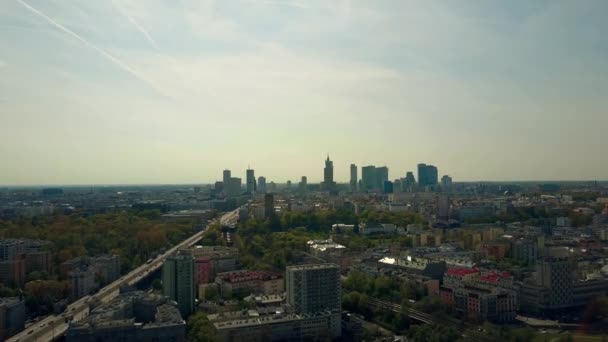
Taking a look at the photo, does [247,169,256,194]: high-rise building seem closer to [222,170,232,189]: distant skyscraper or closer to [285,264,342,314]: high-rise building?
[222,170,232,189]: distant skyscraper

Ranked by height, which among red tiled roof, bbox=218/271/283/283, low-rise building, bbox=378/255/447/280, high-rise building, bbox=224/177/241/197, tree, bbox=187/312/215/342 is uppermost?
high-rise building, bbox=224/177/241/197

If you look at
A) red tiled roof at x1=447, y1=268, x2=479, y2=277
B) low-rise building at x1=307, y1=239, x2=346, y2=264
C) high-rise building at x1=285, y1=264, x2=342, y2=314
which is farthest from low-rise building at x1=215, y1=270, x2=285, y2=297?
red tiled roof at x1=447, y1=268, x2=479, y2=277

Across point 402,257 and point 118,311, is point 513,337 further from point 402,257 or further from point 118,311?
point 402,257

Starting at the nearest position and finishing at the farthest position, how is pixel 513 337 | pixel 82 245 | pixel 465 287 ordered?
pixel 513 337 < pixel 465 287 < pixel 82 245

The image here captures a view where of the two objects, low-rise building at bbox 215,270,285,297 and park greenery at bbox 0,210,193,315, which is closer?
park greenery at bbox 0,210,193,315

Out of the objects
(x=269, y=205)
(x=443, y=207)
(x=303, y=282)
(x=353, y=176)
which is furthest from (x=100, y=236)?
(x=353, y=176)

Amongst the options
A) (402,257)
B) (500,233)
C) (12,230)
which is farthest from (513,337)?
(12,230)
